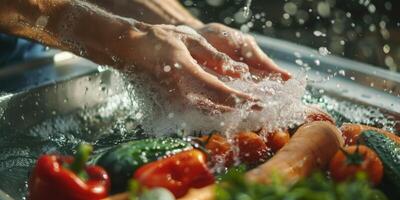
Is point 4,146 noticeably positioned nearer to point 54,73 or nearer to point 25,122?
point 25,122

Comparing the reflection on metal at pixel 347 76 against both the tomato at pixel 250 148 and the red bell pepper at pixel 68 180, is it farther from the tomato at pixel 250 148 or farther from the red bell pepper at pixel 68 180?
the red bell pepper at pixel 68 180

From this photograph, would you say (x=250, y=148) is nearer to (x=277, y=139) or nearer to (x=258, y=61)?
(x=277, y=139)

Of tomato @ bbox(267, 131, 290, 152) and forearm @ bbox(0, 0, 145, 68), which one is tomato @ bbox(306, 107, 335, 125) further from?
forearm @ bbox(0, 0, 145, 68)

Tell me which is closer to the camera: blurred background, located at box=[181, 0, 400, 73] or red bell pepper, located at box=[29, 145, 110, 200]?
red bell pepper, located at box=[29, 145, 110, 200]

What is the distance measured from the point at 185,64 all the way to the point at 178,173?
42cm

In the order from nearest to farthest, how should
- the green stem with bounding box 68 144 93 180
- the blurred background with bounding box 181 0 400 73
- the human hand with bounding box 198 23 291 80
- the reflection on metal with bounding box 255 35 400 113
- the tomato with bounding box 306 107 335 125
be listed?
the green stem with bounding box 68 144 93 180 → the tomato with bounding box 306 107 335 125 → the human hand with bounding box 198 23 291 80 → the reflection on metal with bounding box 255 35 400 113 → the blurred background with bounding box 181 0 400 73

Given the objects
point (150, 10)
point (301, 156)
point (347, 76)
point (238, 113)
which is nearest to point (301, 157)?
point (301, 156)

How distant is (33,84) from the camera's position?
7.58 feet

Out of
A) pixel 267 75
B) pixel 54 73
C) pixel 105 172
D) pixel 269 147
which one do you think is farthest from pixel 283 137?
pixel 54 73

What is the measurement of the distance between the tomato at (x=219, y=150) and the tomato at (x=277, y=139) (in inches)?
5.8

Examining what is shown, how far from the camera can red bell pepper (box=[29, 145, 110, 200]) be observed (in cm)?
138

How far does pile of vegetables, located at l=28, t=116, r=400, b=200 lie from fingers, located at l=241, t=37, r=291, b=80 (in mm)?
326

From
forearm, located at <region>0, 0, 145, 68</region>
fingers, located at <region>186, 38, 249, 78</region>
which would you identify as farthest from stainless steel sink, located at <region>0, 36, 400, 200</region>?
fingers, located at <region>186, 38, 249, 78</region>

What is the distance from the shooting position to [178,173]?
147 centimetres
